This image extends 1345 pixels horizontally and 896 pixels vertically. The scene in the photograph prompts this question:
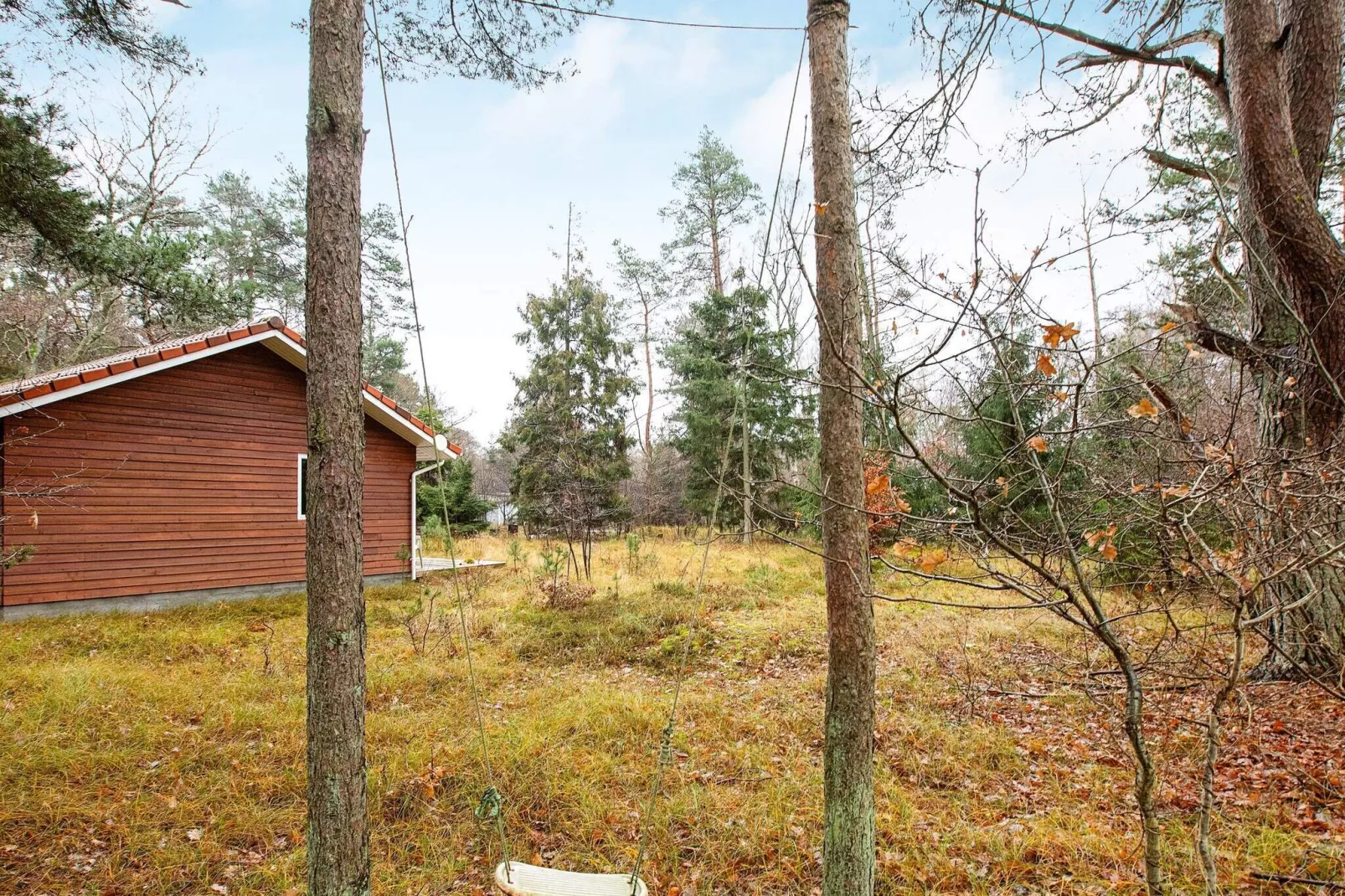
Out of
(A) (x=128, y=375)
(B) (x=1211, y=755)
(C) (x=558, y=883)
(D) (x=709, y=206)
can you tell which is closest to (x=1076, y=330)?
(B) (x=1211, y=755)

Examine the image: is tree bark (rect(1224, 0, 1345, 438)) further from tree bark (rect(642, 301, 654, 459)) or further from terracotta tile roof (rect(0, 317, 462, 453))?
tree bark (rect(642, 301, 654, 459))

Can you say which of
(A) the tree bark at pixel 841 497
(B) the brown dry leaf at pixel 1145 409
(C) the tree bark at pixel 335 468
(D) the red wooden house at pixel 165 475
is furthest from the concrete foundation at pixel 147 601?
(B) the brown dry leaf at pixel 1145 409

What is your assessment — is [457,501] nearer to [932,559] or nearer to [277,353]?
[277,353]

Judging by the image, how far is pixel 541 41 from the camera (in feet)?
13.2

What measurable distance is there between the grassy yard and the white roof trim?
2.75m

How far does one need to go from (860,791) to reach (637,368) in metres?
17.7

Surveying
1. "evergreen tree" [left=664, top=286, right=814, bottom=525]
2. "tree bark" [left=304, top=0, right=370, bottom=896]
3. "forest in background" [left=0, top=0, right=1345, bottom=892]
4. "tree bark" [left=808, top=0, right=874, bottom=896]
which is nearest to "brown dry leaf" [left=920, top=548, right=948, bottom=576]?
"forest in background" [left=0, top=0, right=1345, bottom=892]

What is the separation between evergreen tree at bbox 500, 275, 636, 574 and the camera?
Answer: 17.0 metres

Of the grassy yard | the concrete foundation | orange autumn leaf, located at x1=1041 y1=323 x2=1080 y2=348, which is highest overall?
orange autumn leaf, located at x1=1041 y1=323 x2=1080 y2=348

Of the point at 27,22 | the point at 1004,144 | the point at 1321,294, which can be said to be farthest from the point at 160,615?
the point at 1321,294

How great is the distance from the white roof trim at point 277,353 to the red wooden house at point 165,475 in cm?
2

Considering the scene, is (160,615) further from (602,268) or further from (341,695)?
(602,268)

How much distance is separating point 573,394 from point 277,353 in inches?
351

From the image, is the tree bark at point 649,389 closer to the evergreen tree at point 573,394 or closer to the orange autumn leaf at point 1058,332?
the evergreen tree at point 573,394
